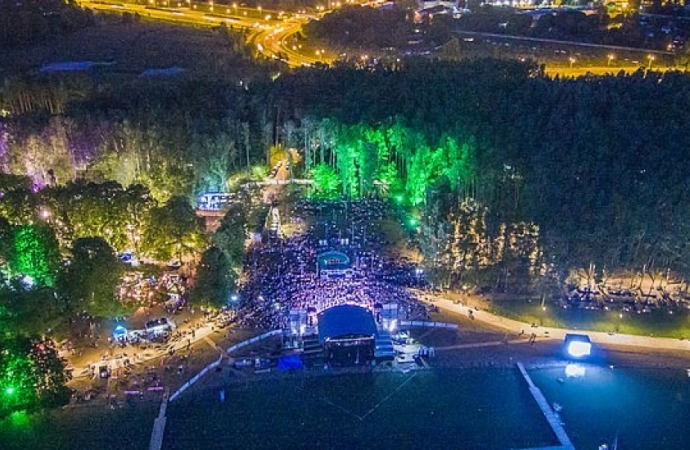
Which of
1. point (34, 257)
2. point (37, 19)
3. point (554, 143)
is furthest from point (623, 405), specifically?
point (37, 19)

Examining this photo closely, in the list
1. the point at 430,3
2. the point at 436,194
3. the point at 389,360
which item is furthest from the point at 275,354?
the point at 430,3

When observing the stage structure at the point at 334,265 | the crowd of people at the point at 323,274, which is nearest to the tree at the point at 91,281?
the crowd of people at the point at 323,274

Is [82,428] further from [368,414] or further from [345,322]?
[345,322]

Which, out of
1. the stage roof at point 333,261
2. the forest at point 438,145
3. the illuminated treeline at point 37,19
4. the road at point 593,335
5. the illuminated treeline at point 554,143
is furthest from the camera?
the illuminated treeline at point 37,19

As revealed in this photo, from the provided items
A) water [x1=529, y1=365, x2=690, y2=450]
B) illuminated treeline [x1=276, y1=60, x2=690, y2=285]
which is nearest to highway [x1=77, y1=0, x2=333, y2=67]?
illuminated treeline [x1=276, y1=60, x2=690, y2=285]

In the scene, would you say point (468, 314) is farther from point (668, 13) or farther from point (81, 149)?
point (668, 13)

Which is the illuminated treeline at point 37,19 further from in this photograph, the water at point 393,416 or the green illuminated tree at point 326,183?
the water at point 393,416

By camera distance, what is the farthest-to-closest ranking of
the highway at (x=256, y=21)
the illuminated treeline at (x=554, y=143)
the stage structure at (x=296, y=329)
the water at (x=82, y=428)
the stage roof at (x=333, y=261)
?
1. the highway at (x=256, y=21)
2. the stage roof at (x=333, y=261)
3. the illuminated treeline at (x=554, y=143)
4. the stage structure at (x=296, y=329)
5. the water at (x=82, y=428)
